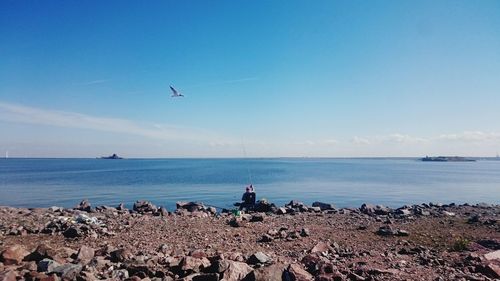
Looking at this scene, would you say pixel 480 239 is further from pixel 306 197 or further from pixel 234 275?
pixel 306 197

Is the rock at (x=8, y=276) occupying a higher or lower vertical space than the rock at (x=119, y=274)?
higher

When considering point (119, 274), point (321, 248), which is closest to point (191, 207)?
point (321, 248)

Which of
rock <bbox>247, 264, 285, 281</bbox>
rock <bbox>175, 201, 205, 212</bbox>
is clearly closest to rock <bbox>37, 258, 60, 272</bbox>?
rock <bbox>247, 264, 285, 281</bbox>

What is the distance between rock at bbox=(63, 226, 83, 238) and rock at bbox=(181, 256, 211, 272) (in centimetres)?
721

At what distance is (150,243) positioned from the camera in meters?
14.5

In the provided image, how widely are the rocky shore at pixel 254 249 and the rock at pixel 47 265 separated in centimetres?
4

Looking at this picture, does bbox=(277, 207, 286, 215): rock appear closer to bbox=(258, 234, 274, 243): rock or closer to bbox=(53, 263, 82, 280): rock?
bbox=(258, 234, 274, 243): rock

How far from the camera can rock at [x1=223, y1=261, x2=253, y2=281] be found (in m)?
8.79

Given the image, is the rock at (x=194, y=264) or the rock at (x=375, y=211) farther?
the rock at (x=375, y=211)

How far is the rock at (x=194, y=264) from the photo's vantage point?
32.0ft

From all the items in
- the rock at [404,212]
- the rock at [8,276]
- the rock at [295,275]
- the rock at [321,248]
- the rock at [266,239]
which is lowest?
the rock at [404,212]

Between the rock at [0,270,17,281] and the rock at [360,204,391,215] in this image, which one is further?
the rock at [360,204,391,215]

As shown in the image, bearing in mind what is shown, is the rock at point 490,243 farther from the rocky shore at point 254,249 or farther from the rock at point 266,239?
the rock at point 266,239

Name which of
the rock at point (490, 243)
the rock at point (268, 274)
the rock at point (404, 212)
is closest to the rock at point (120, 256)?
the rock at point (268, 274)
